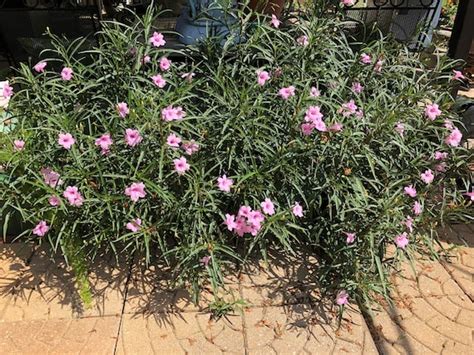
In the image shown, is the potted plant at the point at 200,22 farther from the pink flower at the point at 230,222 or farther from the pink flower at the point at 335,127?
the pink flower at the point at 230,222

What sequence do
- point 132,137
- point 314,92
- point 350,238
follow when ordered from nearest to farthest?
1. point 132,137
2. point 350,238
3. point 314,92

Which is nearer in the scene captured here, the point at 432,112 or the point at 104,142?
the point at 104,142

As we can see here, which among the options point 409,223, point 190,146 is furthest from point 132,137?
point 409,223

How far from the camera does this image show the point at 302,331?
2.08m

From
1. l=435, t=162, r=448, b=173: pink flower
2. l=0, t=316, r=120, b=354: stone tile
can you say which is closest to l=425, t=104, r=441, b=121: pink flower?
l=435, t=162, r=448, b=173: pink flower

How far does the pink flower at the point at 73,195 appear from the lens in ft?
6.11

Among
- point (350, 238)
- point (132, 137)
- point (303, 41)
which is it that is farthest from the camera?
point (303, 41)

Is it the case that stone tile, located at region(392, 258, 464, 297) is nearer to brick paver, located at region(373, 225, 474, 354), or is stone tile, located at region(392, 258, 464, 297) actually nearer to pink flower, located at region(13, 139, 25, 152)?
brick paver, located at region(373, 225, 474, 354)

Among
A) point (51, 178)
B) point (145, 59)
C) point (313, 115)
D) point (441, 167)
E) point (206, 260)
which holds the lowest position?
point (206, 260)

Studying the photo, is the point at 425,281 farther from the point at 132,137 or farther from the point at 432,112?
the point at 132,137

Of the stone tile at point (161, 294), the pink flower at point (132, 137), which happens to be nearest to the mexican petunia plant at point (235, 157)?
the pink flower at point (132, 137)

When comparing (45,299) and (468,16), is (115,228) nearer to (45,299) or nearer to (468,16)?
(45,299)

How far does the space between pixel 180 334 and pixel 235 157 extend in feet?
2.80

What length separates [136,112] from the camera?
1.99 meters
